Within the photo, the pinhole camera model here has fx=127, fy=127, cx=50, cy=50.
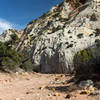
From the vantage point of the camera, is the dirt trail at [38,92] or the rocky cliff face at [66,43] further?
the rocky cliff face at [66,43]

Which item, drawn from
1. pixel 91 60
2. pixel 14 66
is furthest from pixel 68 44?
pixel 91 60

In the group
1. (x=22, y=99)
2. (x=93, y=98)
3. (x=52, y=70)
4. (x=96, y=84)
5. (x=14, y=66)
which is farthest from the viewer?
(x=52, y=70)

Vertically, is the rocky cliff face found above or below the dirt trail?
above

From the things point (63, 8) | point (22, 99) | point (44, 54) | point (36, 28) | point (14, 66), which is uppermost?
point (63, 8)

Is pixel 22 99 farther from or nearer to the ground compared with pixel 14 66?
nearer to the ground

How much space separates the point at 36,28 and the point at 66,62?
64.8 ft

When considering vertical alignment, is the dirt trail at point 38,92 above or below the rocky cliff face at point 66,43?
below

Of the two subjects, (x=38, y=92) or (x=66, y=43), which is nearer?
(x=38, y=92)

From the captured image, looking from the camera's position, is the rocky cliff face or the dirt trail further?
the rocky cliff face

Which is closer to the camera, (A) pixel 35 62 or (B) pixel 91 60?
(B) pixel 91 60

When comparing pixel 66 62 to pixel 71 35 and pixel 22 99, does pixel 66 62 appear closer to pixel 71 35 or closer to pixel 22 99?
pixel 71 35

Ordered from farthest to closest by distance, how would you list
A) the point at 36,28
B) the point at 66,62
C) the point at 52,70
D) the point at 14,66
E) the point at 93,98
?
the point at 36,28 → the point at 52,70 → the point at 66,62 → the point at 14,66 → the point at 93,98

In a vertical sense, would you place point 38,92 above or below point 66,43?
below

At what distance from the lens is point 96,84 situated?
6605 mm
